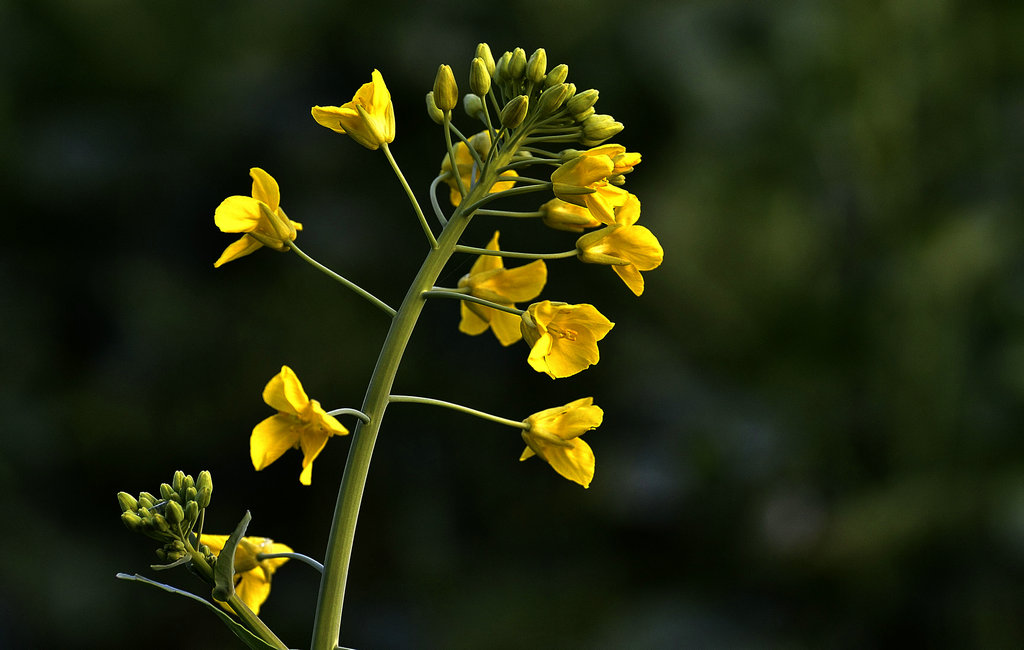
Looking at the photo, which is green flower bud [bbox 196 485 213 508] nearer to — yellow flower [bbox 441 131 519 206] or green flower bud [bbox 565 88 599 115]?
yellow flower [bbox 441 131 519 206]

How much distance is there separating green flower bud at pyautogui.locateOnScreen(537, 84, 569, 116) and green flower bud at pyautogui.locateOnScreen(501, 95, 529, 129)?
0.06 meters

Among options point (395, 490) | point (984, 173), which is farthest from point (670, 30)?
point (395, 490)

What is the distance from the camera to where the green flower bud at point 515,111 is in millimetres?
1632

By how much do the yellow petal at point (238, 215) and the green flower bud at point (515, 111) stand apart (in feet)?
1.49

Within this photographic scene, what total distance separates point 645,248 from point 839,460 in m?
3.77

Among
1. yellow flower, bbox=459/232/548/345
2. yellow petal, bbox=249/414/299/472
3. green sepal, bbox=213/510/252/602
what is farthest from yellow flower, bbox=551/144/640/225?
green sepal, bbox=213/510/252/602

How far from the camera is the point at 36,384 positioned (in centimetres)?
554

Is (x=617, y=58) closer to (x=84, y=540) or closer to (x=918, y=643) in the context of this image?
(x=918, y=643)

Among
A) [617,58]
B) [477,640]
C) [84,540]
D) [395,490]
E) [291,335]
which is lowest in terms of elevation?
[84,540]

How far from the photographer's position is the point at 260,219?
1715 mm

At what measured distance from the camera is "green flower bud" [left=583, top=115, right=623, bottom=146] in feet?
5.68

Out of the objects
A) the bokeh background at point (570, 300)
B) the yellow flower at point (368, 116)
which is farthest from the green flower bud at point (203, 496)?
the bokeh background at point (570, 300)

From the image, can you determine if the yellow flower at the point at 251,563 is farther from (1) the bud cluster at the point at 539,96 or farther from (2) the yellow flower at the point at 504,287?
(1) the bud cluster at the point at 539,96

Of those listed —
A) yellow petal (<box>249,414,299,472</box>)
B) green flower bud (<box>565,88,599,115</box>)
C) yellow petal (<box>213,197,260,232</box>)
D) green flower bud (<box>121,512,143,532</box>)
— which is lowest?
green flower bud (<box>121,512,143,532</box>)
